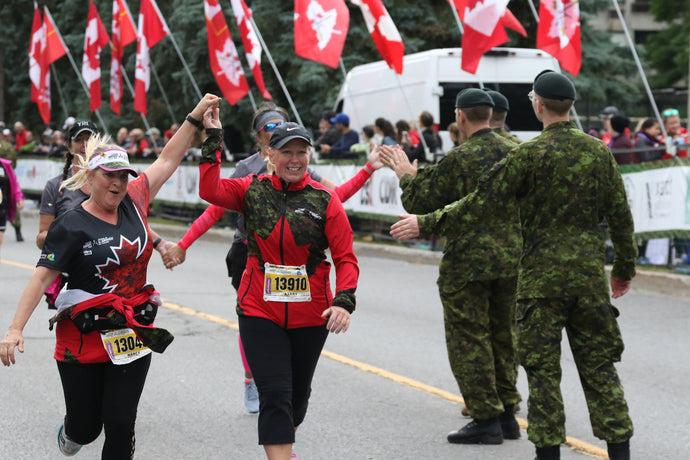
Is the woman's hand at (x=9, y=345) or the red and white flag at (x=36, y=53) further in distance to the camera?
the red and white flag at (x=36, y=53)

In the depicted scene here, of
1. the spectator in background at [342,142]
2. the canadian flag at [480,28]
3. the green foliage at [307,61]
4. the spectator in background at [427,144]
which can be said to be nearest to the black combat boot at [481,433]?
the canadian flag at [480,28]

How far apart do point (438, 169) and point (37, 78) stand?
2394 cm

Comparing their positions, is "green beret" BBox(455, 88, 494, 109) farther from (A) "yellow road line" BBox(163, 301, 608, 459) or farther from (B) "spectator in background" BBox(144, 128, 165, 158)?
(B) "spectator in background" BBox(144, 128, 165, 158)

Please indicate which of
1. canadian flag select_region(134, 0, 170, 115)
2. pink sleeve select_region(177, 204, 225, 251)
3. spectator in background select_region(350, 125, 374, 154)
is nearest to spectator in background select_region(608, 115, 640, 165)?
spectator in background select_region(350, 125, 374, 154)

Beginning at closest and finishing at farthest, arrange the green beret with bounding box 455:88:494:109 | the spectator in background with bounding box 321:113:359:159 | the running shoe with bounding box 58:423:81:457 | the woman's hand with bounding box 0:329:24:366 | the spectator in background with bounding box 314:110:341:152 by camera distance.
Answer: the woman's hand with bounding box 0:329:24:366 → the running shoe with bounding box 58:423:81:457 → the green beret with bounding box 455:88:494:109 → the spectator in background with bounding box 321:113:359:159 → the spectator in background with bounding box 314:110:341:152

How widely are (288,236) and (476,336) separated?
157 cm

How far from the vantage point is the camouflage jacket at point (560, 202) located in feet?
16.4

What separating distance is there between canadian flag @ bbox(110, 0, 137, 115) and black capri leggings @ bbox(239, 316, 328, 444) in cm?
1940

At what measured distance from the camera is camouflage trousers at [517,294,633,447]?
16.5 feet

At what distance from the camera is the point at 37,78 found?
27.9 metres

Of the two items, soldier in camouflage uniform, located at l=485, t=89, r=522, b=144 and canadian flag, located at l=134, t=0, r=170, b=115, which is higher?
canadian flag, located at l=134, t=0, r=170, b=115

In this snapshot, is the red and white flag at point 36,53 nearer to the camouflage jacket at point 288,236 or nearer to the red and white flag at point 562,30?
the red and white flag at point 562,30

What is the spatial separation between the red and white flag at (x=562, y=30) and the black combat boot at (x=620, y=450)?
1013 cm

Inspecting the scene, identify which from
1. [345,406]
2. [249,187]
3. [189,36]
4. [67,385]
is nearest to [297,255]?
[249,187]
